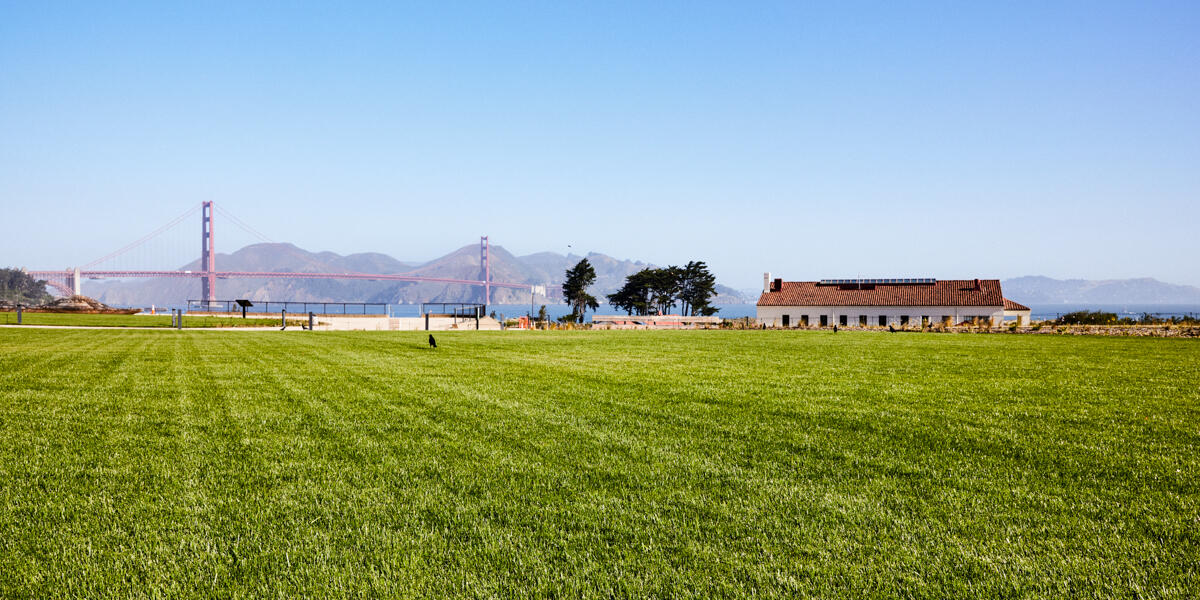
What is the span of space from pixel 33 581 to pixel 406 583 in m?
1.93

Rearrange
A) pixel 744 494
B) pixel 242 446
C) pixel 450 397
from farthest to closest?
1. pixel 450 397
2. pixel 242 446
3. pixel 744 494

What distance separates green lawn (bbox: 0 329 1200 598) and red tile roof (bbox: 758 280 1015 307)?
193 ft

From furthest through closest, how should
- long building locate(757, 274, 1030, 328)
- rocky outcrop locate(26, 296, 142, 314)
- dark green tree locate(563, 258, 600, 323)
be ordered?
1. dark green tree locate(563, 258, 600, 323)
2. long building locate(757, 274, 1030, 328)
3. rocky outcrop locate(26, 296, 142, 314)

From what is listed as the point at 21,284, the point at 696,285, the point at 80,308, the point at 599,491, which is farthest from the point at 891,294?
the point at 21,284

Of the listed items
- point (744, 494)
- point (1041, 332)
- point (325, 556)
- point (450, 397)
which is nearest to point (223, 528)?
point (325, 556)

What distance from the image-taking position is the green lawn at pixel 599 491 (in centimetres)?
339

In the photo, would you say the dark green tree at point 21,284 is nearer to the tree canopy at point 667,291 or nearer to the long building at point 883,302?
the tree canopy at point 667,291

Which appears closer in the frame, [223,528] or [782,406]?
[223,528]

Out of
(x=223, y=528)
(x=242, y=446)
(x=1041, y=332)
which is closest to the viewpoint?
(x=223, y=528)

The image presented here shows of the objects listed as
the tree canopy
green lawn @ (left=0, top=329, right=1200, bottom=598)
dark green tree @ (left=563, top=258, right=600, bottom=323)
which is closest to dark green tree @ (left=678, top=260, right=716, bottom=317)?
the tree canopy

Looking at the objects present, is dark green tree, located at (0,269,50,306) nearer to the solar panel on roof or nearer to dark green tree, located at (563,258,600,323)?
dark green tree, located at (563,258,600,323)

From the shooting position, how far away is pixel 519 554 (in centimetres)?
366

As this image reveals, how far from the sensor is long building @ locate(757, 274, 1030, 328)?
63.2m

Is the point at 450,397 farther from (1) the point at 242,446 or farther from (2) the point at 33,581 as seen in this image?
(2) the point at 33,581
